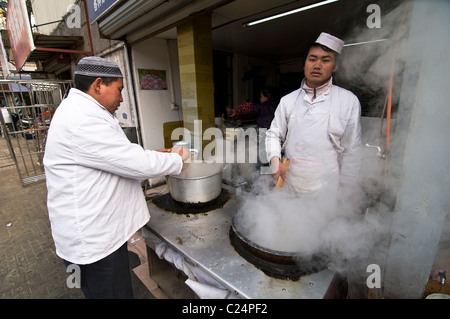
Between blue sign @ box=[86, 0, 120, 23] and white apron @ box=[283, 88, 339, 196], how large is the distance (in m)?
3.43

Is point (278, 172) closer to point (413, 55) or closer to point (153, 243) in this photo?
point (413, 55)

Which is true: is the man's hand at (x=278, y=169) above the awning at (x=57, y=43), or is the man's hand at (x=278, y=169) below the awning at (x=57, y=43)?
below

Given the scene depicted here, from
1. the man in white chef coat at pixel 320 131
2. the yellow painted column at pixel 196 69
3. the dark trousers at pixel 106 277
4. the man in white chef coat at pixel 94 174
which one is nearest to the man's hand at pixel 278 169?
the man in white chef coat at pixel 320 131

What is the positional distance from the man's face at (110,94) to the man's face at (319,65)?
1.55 m

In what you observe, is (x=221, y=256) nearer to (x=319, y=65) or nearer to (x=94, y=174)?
(x=94, y=174)

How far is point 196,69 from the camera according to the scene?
11.9ft

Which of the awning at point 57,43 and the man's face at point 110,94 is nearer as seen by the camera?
the man's face at point 110,94

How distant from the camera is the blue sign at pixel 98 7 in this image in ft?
11.8

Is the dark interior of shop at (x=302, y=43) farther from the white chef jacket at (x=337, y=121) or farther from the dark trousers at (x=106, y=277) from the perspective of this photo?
the dark trousers at (x=106, y=277)

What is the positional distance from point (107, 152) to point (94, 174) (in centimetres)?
21

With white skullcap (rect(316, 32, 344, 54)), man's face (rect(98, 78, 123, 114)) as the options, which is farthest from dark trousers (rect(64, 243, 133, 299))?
white skullcap (rect(316, 32, 344, 54))
